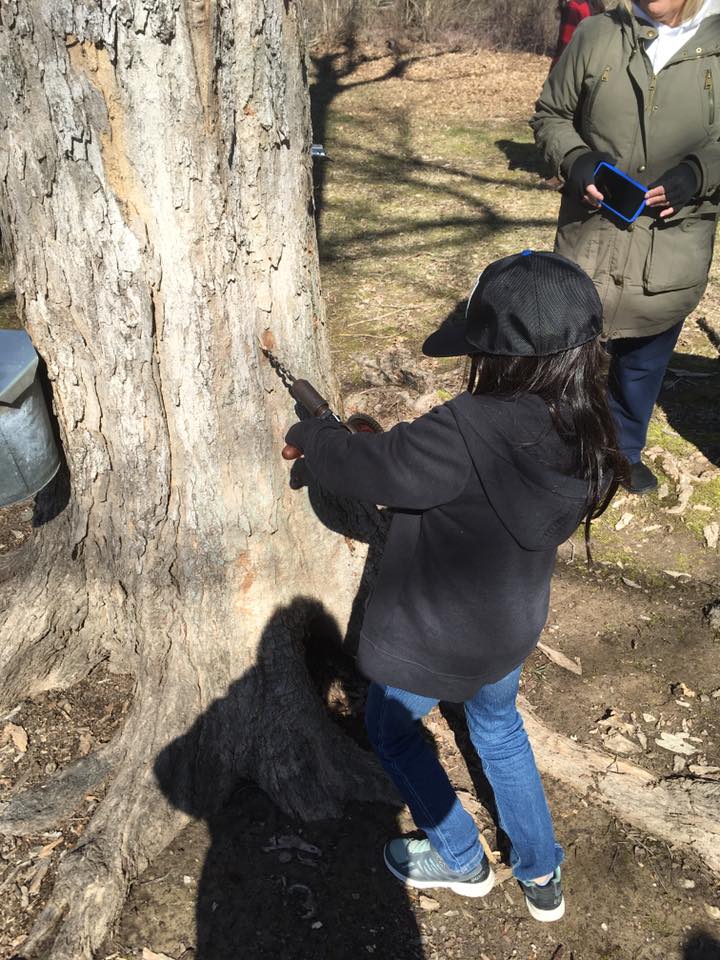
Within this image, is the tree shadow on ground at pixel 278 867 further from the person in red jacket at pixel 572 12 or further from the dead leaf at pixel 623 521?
the person in red jacket at pixel 572 12

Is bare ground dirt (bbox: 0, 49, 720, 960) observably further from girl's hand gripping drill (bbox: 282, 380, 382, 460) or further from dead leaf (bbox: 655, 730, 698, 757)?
girl's hand gripping drill (bbox: 282, 380, 382, 460)

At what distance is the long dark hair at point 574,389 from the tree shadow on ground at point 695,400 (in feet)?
9.72

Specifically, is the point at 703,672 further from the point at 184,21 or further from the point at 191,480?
the point at 184,21

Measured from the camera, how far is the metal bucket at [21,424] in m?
2.43

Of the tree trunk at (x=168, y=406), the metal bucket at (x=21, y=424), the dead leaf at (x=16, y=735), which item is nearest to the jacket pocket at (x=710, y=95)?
the tree trunk at (x=168, y=406)

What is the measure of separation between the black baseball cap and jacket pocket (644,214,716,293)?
1.92 m

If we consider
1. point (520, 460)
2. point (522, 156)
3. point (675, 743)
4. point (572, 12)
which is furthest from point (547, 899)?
point (572, 12)

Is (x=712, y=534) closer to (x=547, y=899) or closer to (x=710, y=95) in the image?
(x=710, y=95)

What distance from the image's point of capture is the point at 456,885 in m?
2.66

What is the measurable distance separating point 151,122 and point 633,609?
2.83 metres

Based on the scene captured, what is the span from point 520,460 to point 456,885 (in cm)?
150

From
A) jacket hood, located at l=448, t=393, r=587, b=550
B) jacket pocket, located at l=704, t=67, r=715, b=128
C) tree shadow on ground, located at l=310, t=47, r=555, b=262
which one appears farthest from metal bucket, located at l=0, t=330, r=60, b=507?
tree shadow on ground, located at l=310, t=47, r=555, b=262

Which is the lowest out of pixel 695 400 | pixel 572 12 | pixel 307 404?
pixel 695 400

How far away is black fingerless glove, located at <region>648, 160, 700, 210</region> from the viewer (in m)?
3.40
